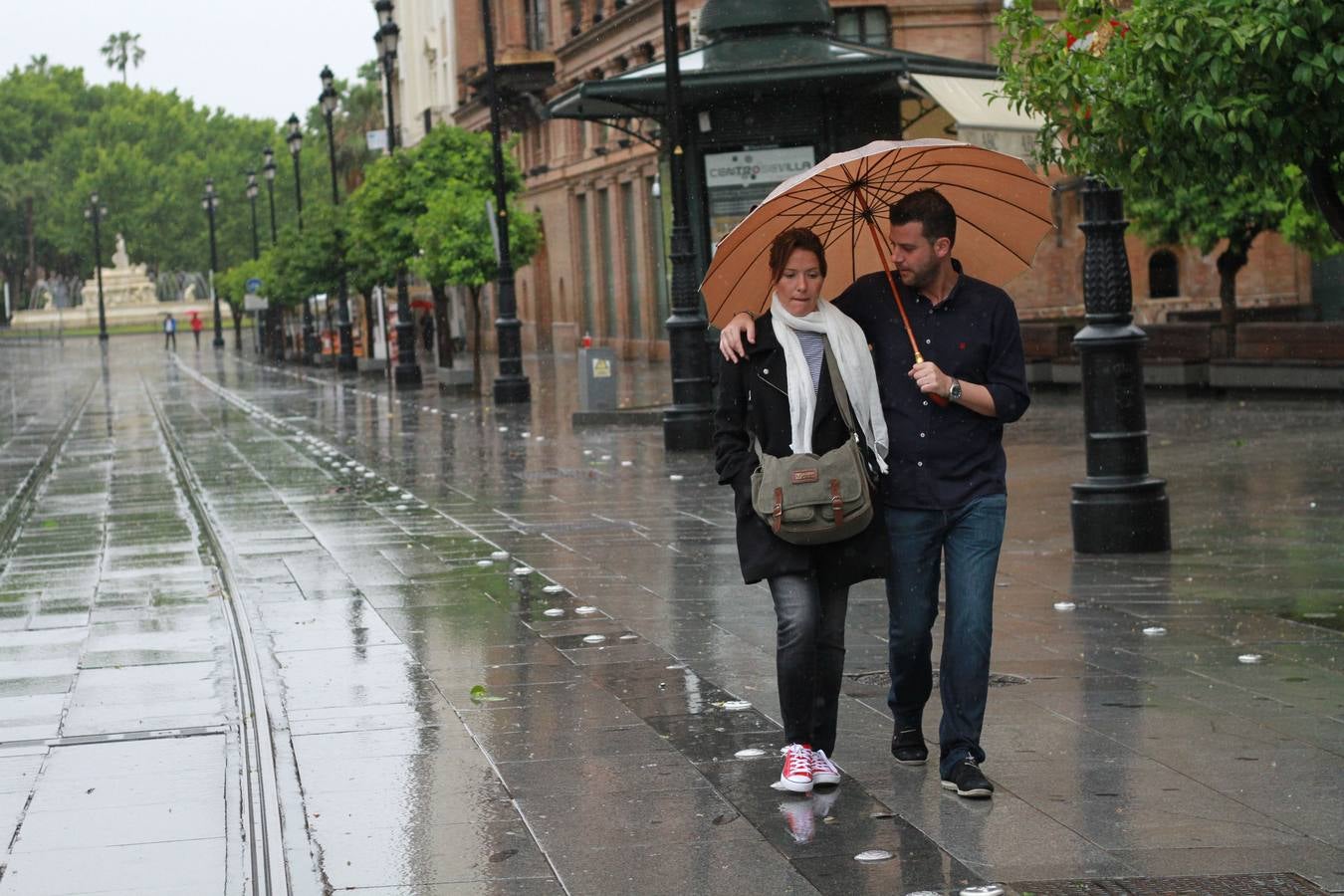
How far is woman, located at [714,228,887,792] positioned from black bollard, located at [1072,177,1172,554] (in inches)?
229

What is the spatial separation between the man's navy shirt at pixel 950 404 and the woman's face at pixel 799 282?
0.27 m

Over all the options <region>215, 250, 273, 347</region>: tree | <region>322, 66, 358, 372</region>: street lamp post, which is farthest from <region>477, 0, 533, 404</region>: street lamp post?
<region>215, 250, 273, 347</region>: tree

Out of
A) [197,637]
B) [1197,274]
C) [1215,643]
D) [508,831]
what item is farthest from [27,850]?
[1197,274]

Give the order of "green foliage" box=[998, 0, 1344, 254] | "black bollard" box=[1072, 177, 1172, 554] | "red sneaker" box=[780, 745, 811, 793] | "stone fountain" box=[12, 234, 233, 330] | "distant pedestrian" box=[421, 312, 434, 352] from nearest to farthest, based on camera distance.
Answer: "red sneaker" box=[780, 745, 811, 793], "green foliage" box=[998, 0, 1344, 254], "black bollard" box=[1072, 177, 1172, 554], "distant pedestrian" box=[421, 312, 434, 352], "stone fountain" box=[12, 234, 233, 330]

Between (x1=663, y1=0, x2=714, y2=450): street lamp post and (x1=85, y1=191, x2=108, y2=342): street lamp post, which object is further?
(x1=85, y1=191, x2=108, y2=342): street lamp post


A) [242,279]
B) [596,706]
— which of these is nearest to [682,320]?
Result: [596,706]

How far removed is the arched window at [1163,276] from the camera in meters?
51.8

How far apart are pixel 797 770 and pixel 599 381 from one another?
20299mm

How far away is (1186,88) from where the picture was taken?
8695mm

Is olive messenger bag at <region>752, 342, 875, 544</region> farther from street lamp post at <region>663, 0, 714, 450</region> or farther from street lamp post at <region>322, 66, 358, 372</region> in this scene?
street lamp post at <region>322, 66, 358, 372</region>

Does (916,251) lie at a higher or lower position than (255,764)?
higher

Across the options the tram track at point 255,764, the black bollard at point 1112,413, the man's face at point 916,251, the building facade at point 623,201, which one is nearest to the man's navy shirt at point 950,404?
the man's face at point 916,251

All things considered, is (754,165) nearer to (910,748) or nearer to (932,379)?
(910,748)

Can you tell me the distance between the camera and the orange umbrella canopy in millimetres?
6086
